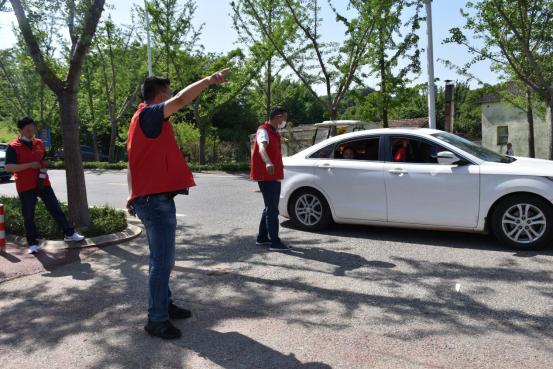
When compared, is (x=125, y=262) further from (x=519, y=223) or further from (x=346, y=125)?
(x=346, y=125)

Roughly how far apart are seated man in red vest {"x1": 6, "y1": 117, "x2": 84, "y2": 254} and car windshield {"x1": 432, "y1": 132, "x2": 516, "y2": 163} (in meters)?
5.10

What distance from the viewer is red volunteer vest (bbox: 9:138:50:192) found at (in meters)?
6.39

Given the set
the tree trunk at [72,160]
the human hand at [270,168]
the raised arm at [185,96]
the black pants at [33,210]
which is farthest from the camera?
the tree trunk at [72,160]

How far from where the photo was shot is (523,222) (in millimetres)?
6039

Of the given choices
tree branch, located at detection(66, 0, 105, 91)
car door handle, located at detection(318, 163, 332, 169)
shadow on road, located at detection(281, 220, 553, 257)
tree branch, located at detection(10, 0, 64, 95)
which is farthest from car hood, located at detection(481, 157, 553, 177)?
tree branch, located at detection(10, 0, 64, 95)

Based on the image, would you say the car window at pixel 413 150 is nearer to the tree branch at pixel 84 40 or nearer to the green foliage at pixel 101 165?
the tree branch at pixel 84 40

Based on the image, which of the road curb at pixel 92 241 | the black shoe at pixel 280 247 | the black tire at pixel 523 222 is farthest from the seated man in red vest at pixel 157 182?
the black tire at pixel 523 222

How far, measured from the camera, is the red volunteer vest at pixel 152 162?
142 inches

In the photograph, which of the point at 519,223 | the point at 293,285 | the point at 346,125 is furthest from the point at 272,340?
the point at 346,125

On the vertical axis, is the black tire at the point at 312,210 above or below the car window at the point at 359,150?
below

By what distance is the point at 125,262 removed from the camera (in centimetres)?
611

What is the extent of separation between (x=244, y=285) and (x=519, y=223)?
336cm

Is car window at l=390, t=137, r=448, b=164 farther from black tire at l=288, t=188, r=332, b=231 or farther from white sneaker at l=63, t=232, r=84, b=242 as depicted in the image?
white sneaker at l=63, t=232, r=84, b=242

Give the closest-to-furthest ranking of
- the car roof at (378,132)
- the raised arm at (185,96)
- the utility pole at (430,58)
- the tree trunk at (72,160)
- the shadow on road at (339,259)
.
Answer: the raised arm at (185,96), the shadow on road at (339,259), the car roof at (378,132), the tree trunk at (72,160), the utility pole at (430,58)
